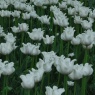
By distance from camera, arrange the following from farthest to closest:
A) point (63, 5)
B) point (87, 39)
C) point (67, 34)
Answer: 1. point (63, 5)
2. point (67, 34)
3. point (87, 39)

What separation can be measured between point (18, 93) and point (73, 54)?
97 centimetres

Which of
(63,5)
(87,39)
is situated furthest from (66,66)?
(63,5)

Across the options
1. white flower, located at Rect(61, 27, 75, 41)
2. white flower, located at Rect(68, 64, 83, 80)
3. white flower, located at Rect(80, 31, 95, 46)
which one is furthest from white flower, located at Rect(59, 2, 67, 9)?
white flower, located at Rect(68, 64, 83, 80)

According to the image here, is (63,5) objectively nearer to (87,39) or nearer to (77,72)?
(87,39)

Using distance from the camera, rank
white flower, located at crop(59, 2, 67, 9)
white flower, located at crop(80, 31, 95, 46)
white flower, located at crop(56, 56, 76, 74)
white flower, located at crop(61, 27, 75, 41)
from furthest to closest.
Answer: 1. white flower, located at crop(59, 2, 67, 9)
2. white flower, located at crop(61, 27, 75, 41)
3. white flower, located at crop(80, 31, 95, 46)
4. white flower, located at crop(56, 56, 76, 74)

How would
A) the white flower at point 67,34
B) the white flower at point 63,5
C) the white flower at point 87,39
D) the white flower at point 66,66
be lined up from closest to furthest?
the white flower at point 66,66 < the white flower at point 87,39 < the white flower at point 67,34 < the white flower at point 63,5

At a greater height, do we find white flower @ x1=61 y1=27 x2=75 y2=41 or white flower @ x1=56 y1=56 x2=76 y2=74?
white flower @ x1=56 y1=56 x2=76 y2=74

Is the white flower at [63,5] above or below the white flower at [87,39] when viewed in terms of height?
below

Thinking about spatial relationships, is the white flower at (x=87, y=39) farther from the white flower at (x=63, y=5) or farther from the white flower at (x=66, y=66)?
the white flower at (x=63, y=5)

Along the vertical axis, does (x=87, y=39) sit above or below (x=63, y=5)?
above

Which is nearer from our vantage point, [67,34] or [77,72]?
[77,72]

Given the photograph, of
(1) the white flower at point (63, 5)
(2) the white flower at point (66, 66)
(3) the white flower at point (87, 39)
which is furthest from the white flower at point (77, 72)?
(1) the white flower at point (63, 5)

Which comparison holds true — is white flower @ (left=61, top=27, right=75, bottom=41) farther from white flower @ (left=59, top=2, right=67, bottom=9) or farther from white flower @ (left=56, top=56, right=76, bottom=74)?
white flower @ (left=59, top=2, right=67, bottom=9)

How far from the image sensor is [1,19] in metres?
5.21
